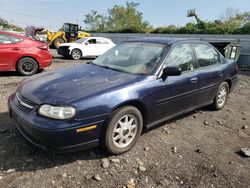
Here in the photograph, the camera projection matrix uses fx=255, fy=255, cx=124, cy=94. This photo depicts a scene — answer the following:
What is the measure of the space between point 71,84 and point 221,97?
3497 mm

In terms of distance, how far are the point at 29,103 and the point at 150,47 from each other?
84.9 inches

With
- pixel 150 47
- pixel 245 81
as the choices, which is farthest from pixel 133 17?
pixel 150 47

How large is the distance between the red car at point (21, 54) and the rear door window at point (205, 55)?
555 centimetres

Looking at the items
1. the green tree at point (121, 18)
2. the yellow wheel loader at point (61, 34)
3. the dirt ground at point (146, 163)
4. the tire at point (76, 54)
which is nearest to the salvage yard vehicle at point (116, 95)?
the dirt ground at point (146, 163)

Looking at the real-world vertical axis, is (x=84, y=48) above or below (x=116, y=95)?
below

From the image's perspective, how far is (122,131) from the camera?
3410 mm

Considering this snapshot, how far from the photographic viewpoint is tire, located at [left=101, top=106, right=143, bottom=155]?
10.5 feet

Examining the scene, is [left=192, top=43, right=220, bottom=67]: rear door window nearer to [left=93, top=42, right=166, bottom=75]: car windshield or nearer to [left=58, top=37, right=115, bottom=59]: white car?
[left=93, top=42, right=166, bottom=75]: car windshield

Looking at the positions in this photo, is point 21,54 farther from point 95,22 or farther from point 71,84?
point 95,22

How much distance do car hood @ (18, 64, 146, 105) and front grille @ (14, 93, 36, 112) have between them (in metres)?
0.04

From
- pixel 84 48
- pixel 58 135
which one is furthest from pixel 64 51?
pixel 58 135

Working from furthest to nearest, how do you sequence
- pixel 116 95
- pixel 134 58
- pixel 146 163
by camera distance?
1. pixel 134 58
2. pixel 146 163
3. pixel 116 95

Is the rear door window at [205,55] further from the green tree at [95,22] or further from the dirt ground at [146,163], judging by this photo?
the green tree at [95,22]

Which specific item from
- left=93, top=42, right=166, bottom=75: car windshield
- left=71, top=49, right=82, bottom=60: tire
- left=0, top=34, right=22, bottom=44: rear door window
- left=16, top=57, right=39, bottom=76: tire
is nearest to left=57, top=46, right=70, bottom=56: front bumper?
left=71, top=49, right=82, bottom=60: tire
